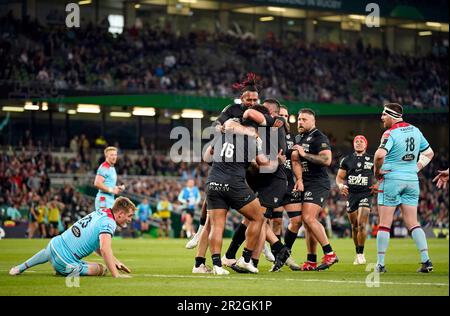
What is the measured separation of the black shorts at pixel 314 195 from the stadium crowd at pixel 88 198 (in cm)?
2072

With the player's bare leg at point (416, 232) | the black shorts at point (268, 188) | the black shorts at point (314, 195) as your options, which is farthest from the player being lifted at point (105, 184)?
the player's bare leg at point (416, 232)

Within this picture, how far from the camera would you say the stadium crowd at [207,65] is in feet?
153

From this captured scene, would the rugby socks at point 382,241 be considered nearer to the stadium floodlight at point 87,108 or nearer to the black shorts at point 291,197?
the black shorts at point 291,197

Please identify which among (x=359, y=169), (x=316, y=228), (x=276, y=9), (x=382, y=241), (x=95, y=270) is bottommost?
(x=95, y=270)

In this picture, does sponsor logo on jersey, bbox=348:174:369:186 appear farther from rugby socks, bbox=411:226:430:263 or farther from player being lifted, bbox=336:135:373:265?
rugby socks, bbox=411:226:430:263

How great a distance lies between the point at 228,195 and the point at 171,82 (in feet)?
121

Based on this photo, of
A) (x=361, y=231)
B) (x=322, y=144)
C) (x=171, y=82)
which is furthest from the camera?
(x=171, y=82)

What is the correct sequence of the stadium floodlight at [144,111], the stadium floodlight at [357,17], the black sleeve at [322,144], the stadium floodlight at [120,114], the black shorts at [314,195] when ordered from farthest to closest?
1. the stadium floodlight at [357,17]
2. the stadium floodlight at [120,114]
3. the stadium floodlight at [144,111]
4. the black shorts at [314,195]
5. the black sleeve at [322,144]

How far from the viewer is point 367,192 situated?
21031mm

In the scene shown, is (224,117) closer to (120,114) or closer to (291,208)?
(291,208)

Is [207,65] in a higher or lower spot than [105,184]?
higher

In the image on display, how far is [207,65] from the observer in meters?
54.6

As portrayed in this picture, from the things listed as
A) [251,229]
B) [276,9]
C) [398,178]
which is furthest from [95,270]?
[276,9]
